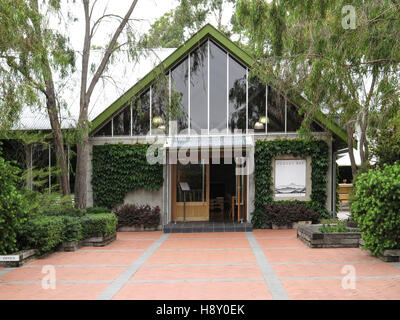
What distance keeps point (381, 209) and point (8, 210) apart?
7.41 metres

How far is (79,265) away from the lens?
841 cm

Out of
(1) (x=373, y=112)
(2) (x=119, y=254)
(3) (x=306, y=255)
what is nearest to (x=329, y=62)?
(1) (x=373, y=112)

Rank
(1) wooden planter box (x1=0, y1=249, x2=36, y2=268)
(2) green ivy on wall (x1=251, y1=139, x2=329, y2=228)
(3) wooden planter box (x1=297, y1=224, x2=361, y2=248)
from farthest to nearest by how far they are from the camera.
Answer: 1. (2) green ivy on wall (x1=251, y1=139, x2=329, y2=228)
2. (3) wooden planter box (x1=297, y1=224, x2=361, y2=248)
3. (1) wooden planter box (x1=0, y1=249, x2=36, y2=268)

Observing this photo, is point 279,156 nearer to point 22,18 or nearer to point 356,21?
point 356,21

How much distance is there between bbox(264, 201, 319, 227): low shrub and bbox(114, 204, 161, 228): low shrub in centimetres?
391

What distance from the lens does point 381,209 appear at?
7930 mm

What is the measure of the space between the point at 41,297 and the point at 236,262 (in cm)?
400

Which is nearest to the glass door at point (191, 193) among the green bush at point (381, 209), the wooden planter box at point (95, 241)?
Answer: the wooden planter box at point (95, 241)

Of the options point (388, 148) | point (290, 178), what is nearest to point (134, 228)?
point (290, 178)

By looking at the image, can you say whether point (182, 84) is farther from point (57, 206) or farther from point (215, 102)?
point (57, 206)

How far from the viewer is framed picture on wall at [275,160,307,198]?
46.8 feet

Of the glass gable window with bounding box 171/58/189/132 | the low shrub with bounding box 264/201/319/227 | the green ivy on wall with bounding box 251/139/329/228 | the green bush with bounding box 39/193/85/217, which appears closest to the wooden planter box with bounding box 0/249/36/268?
the green bush with bounding box 39/193/85/217

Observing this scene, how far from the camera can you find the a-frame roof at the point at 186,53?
13633mm

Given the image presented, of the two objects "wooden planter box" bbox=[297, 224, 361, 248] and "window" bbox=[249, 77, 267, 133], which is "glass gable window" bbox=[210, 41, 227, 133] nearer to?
"window" bbox=[249, 77, 267, 133]
